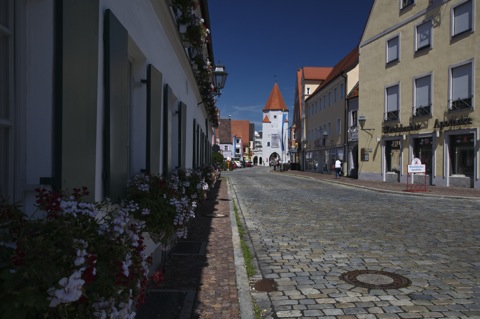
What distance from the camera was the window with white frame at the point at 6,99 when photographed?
8.06 ft

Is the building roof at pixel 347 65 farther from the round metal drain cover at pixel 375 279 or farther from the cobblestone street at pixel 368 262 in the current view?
the round metal drain cover at pixel 375 279

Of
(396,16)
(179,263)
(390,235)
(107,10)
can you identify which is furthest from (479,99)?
(107,10)

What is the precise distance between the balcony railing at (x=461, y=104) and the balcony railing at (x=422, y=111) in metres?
1.67

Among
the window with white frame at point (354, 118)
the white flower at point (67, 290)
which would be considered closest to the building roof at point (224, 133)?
the window with white frame at point (354, 118)

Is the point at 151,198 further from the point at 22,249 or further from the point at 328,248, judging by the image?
the point at 328,248

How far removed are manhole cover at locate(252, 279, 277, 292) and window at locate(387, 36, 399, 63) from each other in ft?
80.7

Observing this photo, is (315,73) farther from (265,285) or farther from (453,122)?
(265,285)

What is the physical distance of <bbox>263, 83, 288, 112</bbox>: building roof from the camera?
106438mm

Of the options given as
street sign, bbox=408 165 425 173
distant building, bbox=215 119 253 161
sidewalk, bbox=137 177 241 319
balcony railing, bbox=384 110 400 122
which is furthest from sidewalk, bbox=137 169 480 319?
distant building, bbox=215 119 253 161

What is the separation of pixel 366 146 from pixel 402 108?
445 centimetres

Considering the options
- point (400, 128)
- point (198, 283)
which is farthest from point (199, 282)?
point (400, 128)

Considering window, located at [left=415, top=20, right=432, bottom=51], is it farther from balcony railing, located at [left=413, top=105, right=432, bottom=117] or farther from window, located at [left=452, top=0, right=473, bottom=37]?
balcony railing, located at [left=413, top=105, right=432, bottom=117]

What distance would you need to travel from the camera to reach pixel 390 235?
8641mm

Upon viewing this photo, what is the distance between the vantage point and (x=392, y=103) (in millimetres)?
27297
